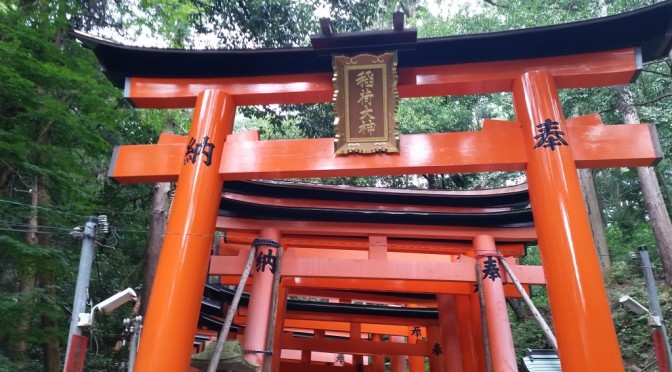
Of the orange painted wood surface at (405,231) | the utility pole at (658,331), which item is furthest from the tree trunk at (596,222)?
the utility pole at (658,331)

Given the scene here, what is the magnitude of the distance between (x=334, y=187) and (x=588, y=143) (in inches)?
160

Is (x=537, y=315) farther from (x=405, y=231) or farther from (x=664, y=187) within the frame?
(x=664, y=187)

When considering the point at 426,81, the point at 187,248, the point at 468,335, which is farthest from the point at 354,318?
the point at 426,81

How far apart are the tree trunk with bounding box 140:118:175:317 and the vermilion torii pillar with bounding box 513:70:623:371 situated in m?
7.88

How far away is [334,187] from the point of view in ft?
26.5

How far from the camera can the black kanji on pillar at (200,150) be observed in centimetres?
530

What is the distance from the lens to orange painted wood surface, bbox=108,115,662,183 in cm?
494

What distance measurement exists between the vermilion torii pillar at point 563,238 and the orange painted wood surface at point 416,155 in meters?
0.23

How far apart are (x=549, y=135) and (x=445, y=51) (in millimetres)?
1462

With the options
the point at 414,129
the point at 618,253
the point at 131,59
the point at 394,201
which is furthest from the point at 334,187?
the point at 618,253

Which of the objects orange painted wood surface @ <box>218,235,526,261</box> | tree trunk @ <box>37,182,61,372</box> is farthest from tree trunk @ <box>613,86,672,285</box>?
tree trunk @ <box>37,182,61,372</box>

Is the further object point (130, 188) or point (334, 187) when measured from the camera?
point (130, 188)

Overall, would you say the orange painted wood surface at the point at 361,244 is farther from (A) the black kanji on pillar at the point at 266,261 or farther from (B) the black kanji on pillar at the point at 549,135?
(B) the black kanji on pillar at the point at 549,135

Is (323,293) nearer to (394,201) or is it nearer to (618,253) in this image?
(394,201)
